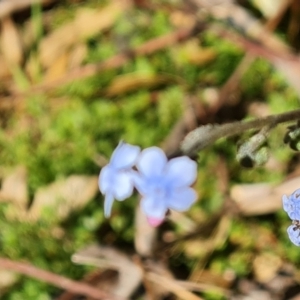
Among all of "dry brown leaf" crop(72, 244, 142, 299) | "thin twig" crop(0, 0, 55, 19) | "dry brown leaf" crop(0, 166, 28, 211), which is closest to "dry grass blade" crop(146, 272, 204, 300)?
"dry brown leaf" crop(72, 244, 142, 299)

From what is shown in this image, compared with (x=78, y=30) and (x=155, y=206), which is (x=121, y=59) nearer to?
(x=78, y=30)

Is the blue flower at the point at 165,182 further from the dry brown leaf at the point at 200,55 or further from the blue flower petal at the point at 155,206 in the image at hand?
the dry brown leaf at the point at 200,55

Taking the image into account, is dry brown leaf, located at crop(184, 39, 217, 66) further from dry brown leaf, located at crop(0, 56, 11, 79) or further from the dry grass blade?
the dry grass blade

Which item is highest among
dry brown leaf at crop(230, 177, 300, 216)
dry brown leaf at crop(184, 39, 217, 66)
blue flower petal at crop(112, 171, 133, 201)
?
dry brown leaf at crop(184, 39, 217, 66)

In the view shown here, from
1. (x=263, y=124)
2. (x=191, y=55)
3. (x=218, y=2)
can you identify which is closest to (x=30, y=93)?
(x=191, y=55)

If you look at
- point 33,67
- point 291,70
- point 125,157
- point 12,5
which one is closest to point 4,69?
point 33,67

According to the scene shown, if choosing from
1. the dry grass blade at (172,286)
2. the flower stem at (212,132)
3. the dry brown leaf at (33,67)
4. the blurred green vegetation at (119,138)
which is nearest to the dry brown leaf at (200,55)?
the blurred green vegetation at (119,138)

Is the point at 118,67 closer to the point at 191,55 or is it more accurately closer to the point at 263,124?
the point at 191,55
